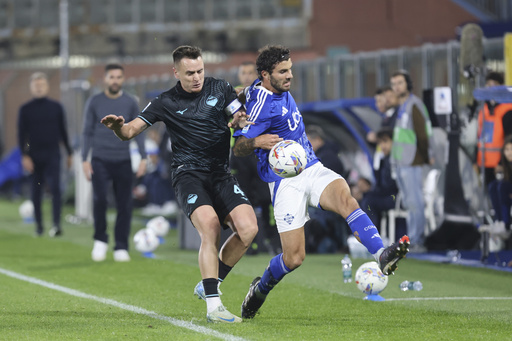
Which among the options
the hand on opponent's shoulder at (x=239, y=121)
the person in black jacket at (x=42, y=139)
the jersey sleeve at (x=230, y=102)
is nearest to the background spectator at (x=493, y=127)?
the jersey sleeve at (x=230, y=102)

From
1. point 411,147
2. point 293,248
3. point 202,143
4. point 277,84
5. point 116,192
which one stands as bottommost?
point 116,192

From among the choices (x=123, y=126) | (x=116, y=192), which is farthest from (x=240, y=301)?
(x=116, y=192)

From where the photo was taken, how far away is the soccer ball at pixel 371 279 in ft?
29.2

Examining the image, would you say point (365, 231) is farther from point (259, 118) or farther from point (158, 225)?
point (158, 225)

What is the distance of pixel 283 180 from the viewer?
796 cm

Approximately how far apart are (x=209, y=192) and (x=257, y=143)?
0.54 metres

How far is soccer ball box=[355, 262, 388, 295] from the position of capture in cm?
890

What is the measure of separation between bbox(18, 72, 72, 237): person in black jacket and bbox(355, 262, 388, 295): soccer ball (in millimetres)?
8028

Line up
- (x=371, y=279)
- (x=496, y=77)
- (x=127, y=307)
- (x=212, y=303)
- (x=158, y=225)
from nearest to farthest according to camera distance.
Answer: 1. (x=212, y=303)
2. (x=127, y=307)
3. (x=371, y=279)
4. (x=496, y=77)
5. (x=158, y=225)

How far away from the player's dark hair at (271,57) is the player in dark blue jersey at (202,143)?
13.4 inches

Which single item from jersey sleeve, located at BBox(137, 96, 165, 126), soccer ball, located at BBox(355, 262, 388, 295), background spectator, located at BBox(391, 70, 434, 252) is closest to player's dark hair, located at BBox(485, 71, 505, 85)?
background spectator, located at BBox(391, 70, 434, 252)

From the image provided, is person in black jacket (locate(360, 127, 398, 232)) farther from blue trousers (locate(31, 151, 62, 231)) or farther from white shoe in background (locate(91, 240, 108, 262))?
blue trousers (locate(31, 151, 62, 231))

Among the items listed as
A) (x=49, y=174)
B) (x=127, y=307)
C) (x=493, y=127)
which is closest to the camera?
(x=127, y=307)

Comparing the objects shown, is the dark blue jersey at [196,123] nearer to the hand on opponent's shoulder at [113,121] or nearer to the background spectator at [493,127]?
the hand on opponent's shoulder at [113,121]
